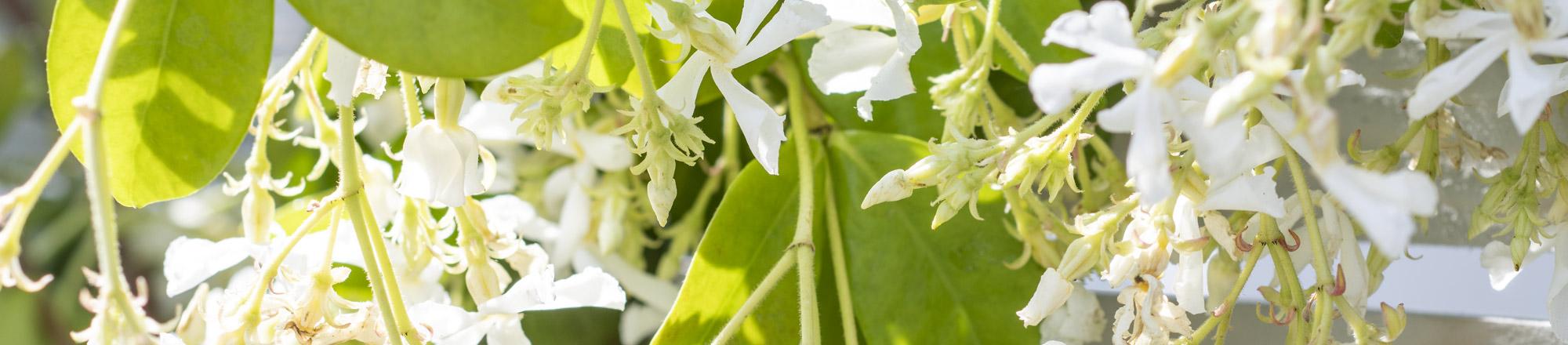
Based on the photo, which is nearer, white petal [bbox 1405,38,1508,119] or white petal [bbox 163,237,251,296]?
white petal [bbox 1405,38,1508,119]

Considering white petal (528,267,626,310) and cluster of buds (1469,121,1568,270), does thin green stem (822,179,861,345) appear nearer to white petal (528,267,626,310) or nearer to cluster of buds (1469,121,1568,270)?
white petal (528,267,626,310)

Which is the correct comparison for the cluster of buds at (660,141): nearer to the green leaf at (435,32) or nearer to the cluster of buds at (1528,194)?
the green leaf at (435,32)

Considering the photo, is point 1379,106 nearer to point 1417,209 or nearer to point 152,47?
point 1417,209

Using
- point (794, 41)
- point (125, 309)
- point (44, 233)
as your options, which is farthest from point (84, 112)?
point (44, 233)

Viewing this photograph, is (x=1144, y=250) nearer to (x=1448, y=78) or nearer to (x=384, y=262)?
(x=1448, y=78)

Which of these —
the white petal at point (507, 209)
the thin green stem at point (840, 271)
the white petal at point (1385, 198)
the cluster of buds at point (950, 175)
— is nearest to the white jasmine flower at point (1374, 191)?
the white petal at point (1385, 198)

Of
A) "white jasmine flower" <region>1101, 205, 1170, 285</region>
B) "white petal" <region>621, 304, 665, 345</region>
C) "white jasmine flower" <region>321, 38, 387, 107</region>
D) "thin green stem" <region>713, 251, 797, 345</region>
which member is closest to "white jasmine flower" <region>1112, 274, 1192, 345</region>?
"white jasmine flower" <region>1101, 205, 1170, 285</region>

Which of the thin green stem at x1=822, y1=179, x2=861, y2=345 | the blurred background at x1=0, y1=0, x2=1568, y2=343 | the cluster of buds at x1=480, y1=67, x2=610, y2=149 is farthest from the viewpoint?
the blurred background at x1=0, y1=0, x2=1568, y2=343
